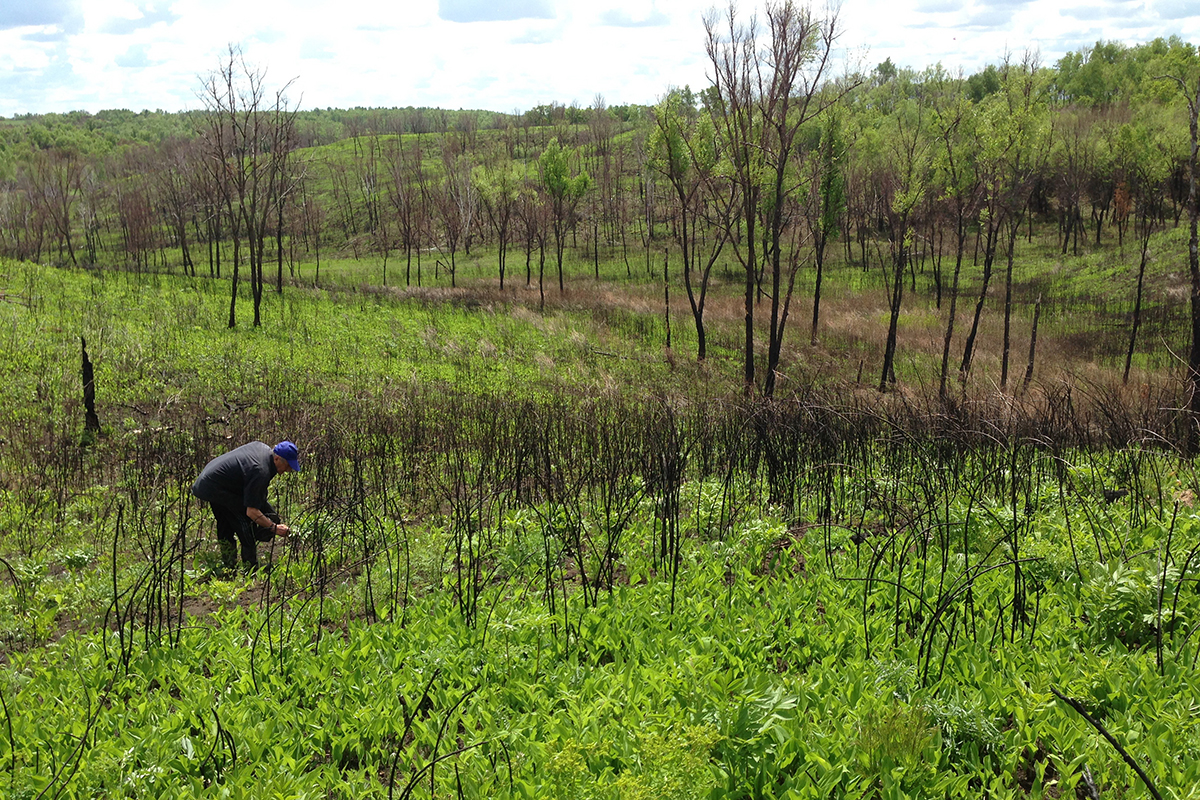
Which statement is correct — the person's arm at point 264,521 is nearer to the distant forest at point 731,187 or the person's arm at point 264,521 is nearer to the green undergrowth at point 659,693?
the green undergrowth at point 659,693

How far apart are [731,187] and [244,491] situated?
22.0 m

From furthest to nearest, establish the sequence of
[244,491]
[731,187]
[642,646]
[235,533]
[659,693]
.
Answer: [731,187] < [235,533] < [244,491] < [642,646] < [659,693]

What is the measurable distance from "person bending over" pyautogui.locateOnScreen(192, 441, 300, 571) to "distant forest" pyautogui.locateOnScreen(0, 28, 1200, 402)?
11.5 meters

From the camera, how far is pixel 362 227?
74250 millimetres

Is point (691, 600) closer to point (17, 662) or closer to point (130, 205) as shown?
point (17, 662)

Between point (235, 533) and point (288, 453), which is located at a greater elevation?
point (288, 453)

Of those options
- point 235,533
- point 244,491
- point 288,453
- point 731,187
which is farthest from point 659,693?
point 731,187

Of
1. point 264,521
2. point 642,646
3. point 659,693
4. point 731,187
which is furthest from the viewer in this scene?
point 731,187

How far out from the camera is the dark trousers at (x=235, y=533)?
721 cm

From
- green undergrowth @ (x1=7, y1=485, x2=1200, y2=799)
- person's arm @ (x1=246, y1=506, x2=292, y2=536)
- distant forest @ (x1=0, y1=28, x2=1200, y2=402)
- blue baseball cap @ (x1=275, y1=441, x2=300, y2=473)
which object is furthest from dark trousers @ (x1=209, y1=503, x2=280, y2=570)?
distant forest @ (x1=0, y1=28, x2=1200, y2=402)

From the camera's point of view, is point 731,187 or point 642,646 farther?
point 731,187

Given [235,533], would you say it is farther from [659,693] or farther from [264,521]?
[659,693]

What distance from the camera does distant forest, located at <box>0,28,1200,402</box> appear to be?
21578mm

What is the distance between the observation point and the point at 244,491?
277 inches
